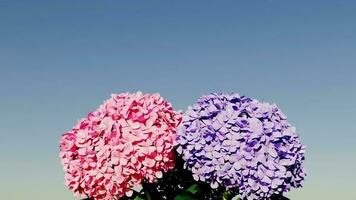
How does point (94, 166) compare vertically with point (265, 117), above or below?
below

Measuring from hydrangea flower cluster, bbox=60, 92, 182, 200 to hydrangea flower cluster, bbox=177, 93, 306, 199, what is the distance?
306 mm

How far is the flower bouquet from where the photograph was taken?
8.24 metres

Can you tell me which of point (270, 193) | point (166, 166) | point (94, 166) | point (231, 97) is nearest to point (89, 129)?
point (94, 166)

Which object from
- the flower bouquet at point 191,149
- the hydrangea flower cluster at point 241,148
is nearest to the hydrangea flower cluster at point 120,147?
the flower bouquet at point 191,149

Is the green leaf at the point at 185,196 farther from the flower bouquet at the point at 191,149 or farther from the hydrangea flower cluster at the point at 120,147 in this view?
the hydrangea flower cluster at the point at 120,147

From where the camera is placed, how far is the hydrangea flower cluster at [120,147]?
330 inches

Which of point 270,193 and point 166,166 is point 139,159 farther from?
point 270,193

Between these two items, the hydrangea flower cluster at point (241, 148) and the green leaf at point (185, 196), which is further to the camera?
the green leaf at point (185, 196)

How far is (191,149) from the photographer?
8.34m

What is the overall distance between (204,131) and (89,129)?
59.0 inches

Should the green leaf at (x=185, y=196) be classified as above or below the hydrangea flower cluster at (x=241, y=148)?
below

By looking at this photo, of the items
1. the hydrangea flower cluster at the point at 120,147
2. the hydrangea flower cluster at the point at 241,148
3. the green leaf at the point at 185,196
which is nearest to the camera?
the hydrangea flower cluster at the point at 241,148

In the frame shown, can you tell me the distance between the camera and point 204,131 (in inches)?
331

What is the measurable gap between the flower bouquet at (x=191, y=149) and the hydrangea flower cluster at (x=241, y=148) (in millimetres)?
11
